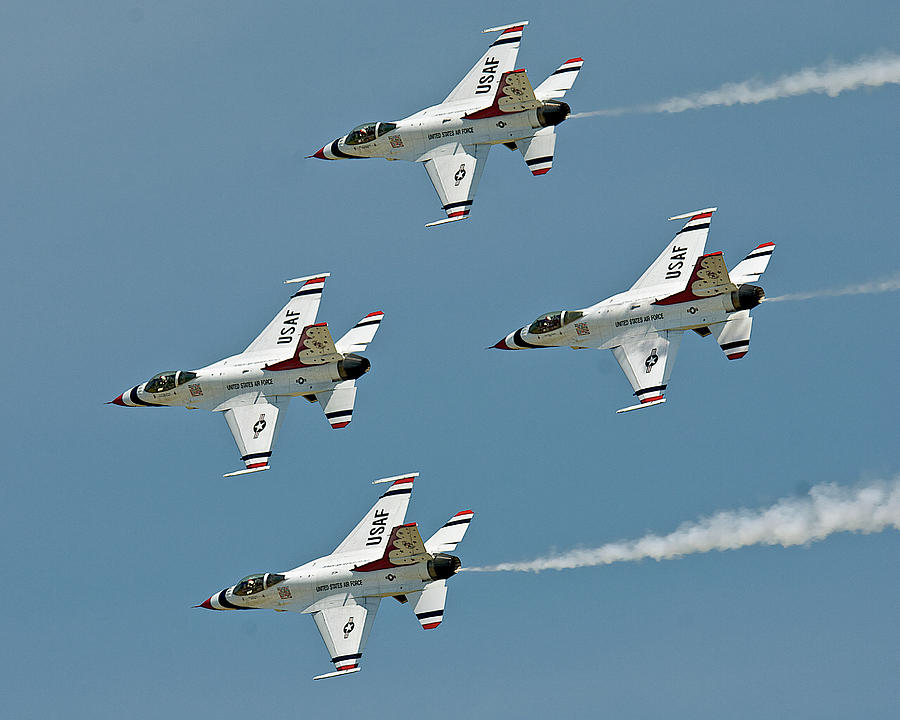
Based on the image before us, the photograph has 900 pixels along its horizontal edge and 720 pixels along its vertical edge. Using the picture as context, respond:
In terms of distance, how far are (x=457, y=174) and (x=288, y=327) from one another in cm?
870

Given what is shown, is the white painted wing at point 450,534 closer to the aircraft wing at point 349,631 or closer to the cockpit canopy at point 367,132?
the aircraft wing at point 349,631

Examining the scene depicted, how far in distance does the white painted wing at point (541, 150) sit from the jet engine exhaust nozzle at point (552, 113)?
31 centimetres

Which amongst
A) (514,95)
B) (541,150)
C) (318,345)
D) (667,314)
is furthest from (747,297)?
(318,345)

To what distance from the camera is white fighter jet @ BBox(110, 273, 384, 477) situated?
273ft

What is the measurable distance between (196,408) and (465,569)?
508 inches

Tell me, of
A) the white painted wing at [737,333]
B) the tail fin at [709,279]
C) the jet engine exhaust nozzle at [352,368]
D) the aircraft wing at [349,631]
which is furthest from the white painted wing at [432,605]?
the tail fin at [709,279]

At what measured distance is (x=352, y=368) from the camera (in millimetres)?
83000

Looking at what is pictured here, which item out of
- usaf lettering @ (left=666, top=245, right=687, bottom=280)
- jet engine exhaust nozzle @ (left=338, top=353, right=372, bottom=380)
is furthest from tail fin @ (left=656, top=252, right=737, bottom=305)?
jet engine exhaust nozzle @ (left=338, top=353, right=372, bottom=380)

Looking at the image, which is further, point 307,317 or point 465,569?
point 307,317

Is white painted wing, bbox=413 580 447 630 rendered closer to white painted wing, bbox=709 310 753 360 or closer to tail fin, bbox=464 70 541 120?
white painted wing, bbox=709 310 753 360

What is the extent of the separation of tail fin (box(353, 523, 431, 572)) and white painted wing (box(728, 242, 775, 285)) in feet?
49.7

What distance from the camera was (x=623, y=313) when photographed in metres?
83.2

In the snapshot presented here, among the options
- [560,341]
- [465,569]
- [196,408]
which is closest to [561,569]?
[465,569]

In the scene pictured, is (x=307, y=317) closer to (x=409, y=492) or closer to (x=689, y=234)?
(x=409, y=492)
